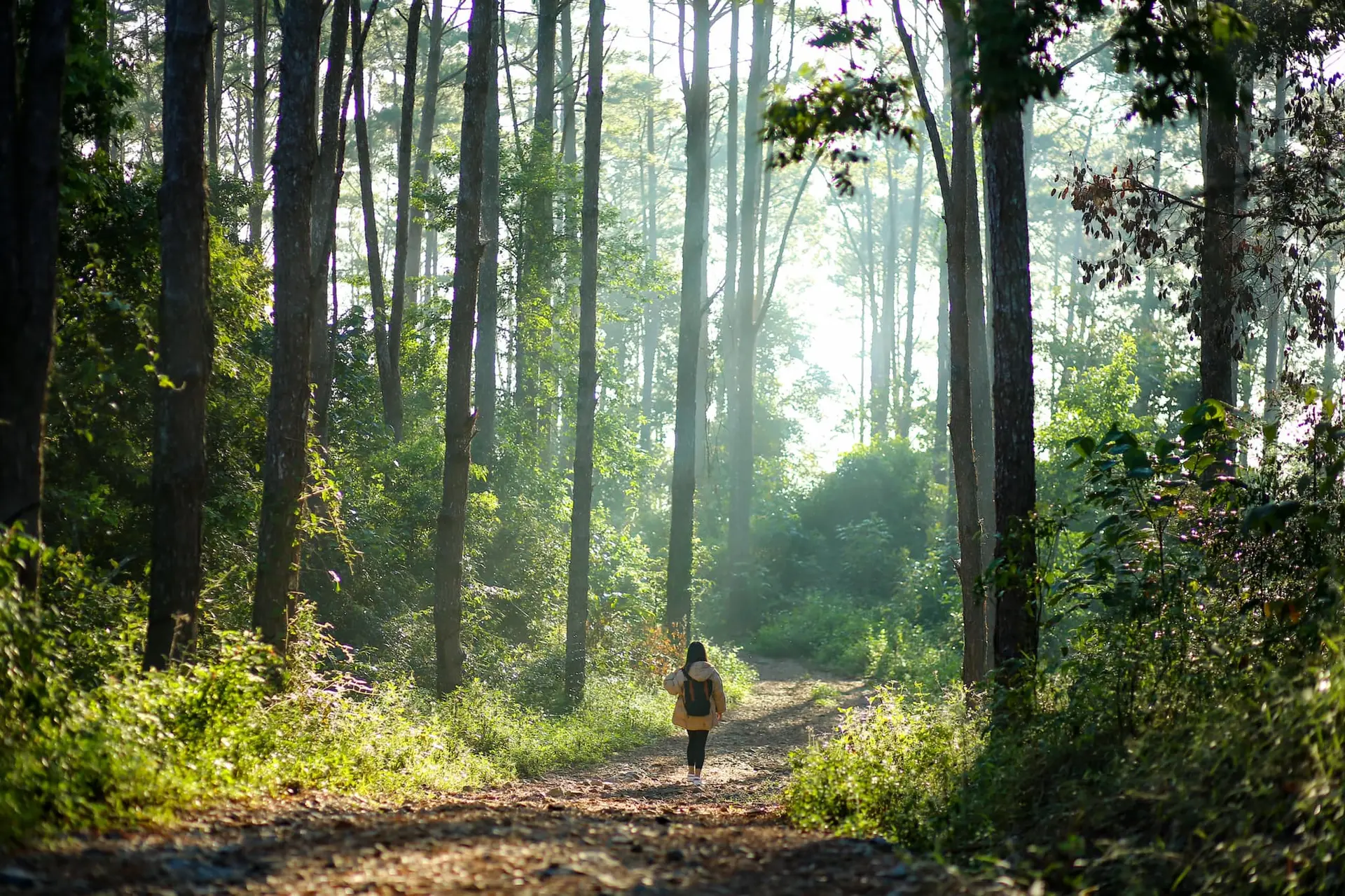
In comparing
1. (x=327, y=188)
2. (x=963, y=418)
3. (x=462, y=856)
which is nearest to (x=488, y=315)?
(x=327, y=188)

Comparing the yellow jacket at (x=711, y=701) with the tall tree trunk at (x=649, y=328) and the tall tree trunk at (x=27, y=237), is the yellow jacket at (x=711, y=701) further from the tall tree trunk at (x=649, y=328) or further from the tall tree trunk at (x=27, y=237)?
the tall tree trunk at (x=649, y=328)

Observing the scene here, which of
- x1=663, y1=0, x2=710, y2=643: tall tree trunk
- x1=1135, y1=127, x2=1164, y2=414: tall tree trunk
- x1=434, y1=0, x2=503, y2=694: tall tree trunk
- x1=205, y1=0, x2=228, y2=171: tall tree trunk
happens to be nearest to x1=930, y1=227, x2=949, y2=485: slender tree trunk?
x1=1135, y1=127, x2=1164, y2=414: tall tree trunk

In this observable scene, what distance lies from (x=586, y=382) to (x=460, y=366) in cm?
471

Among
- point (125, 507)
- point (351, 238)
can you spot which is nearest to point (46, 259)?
point (125, 507)

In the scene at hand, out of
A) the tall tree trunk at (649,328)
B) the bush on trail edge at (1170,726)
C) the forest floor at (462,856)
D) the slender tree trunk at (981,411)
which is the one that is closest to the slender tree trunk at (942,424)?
the tall tree trunk at (649,328)

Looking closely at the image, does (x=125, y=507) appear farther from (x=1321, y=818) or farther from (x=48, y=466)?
(x=1321, y=818)

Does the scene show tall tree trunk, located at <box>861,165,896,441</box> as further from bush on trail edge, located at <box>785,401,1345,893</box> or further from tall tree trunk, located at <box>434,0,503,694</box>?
bush on trail edge, located at <box>785,401,1345,893</box>

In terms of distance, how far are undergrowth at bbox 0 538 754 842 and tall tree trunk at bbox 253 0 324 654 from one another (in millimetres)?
735

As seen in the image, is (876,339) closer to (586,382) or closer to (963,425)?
(586,382)

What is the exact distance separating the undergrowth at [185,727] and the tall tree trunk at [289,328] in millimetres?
735

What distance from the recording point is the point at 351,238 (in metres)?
55.7

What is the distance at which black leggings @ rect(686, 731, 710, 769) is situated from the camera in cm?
1236

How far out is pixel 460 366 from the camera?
563 inches

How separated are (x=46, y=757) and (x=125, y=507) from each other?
19.4 ft
